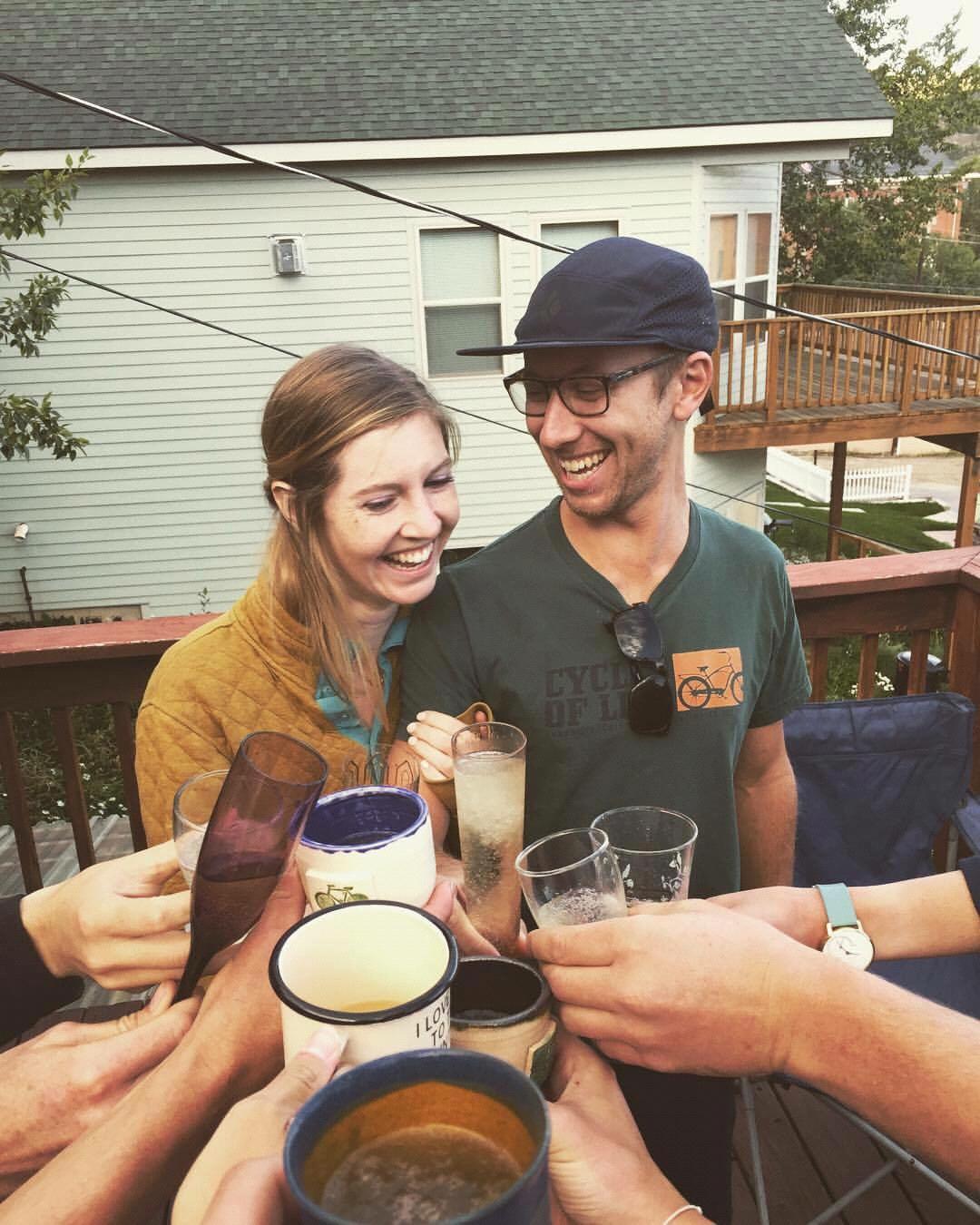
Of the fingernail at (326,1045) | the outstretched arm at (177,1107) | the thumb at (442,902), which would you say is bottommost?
the outstretched arm at (177,1107)

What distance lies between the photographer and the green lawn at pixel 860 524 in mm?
16359

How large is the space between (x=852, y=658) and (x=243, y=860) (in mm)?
10949

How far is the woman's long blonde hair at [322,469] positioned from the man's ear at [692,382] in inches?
22.2

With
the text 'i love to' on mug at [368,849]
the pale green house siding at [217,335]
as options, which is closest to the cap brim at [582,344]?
the text 'i love to' on mug at [368,849]

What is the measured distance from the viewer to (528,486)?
1105 centimetres

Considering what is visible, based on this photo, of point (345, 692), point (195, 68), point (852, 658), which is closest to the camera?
point (345, 692)

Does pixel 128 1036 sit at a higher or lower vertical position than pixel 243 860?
lower

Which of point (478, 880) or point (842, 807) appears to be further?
point (842, 807)

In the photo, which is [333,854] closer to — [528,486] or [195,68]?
[528,486]

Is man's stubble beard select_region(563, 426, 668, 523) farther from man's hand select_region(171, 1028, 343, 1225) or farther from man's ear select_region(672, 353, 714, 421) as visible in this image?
man's hand select_region(171, 1028, 343, 1225)

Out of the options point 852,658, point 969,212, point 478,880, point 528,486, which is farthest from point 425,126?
point 969,212

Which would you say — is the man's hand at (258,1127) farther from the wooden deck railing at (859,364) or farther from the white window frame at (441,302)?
the wooden deck railing at (859,364)

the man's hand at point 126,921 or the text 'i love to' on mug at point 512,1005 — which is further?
the man's hand at point 126,921

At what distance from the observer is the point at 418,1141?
672mm
